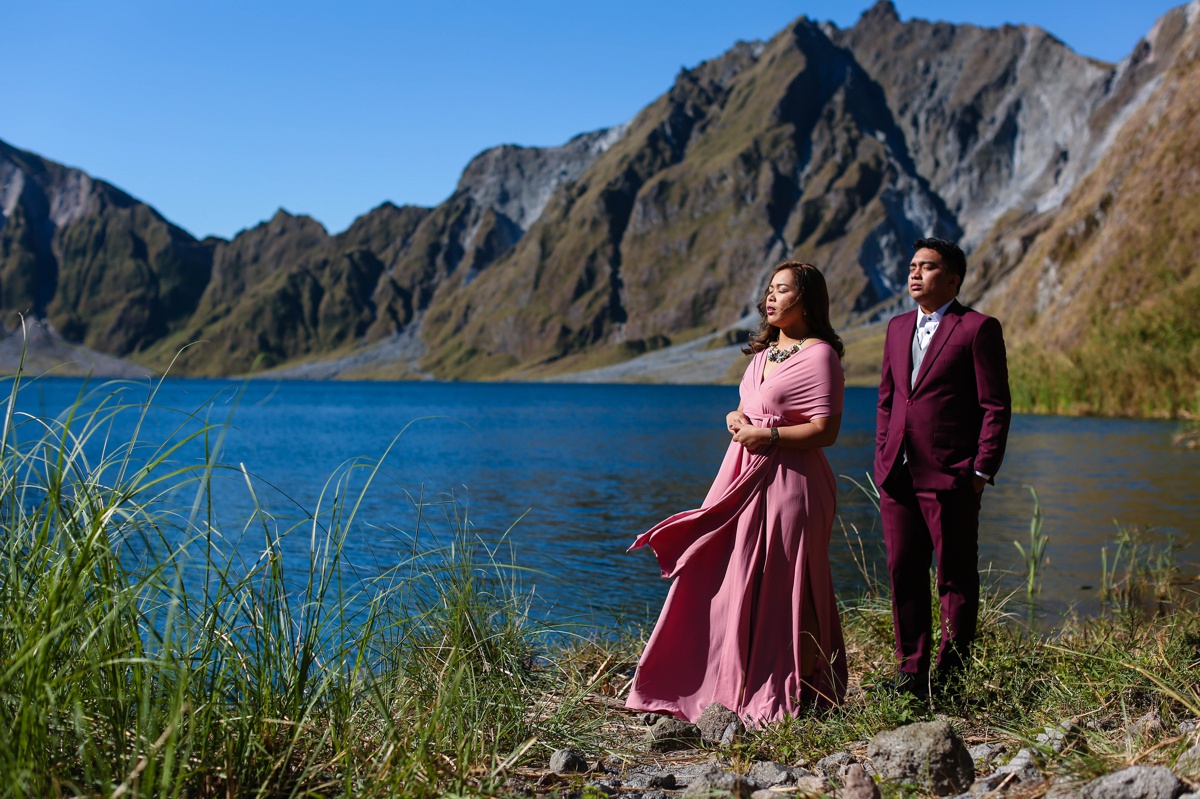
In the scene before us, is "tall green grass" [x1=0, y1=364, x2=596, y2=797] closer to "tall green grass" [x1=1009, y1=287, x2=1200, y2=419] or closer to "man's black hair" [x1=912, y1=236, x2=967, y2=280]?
"man's black hair" [x1=912, y1=236, x2=967, y2=280]

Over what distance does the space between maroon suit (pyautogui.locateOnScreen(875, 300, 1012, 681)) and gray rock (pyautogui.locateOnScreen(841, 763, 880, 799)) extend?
1.56 m

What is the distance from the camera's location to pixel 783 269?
4699 millimetres

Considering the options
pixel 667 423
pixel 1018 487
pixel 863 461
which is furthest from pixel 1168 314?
pixel 667 423

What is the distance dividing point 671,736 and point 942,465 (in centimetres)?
179

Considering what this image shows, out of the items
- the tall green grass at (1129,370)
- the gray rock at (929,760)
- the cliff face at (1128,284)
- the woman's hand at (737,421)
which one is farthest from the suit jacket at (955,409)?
the tall green grass at (1129,370)

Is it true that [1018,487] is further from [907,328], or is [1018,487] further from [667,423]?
[667,423]

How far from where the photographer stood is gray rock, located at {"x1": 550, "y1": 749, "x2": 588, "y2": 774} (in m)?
3.60

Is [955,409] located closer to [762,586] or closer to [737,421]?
[737,421]

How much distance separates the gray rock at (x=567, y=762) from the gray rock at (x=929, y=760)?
3.77ft

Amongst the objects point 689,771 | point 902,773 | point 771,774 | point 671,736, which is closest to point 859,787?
point 902,773

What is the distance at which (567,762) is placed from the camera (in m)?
3.64

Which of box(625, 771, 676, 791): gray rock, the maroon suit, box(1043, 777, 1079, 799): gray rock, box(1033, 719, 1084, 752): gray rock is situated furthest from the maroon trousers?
box(625, 771, 676, 791): gray rock

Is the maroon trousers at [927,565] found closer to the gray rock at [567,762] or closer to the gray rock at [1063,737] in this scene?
the gray rock at [1063,737]

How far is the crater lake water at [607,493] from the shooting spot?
10445mm
